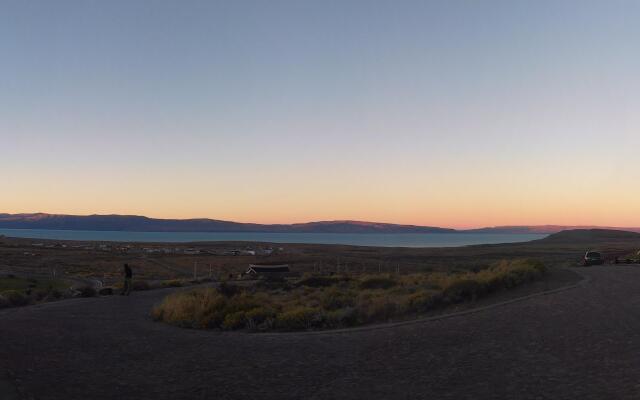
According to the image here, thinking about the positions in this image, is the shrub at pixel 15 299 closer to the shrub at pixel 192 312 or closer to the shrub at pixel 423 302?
the shrub at pixel 192 312

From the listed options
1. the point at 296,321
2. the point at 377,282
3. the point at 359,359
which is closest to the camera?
the point at 359,359

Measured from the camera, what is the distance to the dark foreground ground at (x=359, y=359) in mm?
8266

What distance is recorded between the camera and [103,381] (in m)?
9.10

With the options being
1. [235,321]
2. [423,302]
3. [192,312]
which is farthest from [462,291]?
[192,312]

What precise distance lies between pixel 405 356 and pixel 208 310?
321 inches

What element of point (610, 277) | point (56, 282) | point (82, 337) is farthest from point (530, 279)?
point (56, 282)

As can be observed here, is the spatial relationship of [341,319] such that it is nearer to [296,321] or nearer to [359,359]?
[296,321]

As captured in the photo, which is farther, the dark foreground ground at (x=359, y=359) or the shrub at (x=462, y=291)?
the shrub at (x=462, y=291)

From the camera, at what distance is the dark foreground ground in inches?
325

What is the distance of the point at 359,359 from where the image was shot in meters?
10.3

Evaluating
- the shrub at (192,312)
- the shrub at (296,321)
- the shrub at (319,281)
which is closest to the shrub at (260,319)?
the shrub at (296,321)

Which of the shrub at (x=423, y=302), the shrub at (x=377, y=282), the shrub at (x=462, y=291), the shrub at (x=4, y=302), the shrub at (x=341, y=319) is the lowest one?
the shrub at (x=4, y=302)

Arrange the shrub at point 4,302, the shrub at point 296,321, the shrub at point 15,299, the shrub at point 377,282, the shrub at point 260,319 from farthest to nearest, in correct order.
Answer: the shrub at point 377,282
the shrub at point 15,299
the shrub at point 4,302
the shrub at point 260,319
the shrub at point 296,321

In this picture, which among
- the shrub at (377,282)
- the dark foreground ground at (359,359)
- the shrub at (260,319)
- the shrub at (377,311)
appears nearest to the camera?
the dark foreground ground at (359,359)
